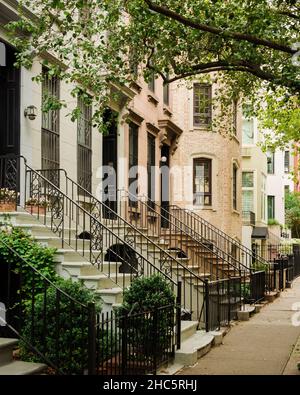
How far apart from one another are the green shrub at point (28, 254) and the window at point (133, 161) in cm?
822

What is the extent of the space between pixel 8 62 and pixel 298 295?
1455 cm

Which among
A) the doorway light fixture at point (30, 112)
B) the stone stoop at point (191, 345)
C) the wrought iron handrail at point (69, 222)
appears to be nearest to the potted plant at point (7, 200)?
the wrought iron handrail at point (69, 222)

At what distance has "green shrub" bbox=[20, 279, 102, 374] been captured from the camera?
7.75m

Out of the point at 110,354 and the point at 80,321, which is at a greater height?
the point at 80,321

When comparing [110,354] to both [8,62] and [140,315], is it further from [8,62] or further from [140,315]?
[8,62]

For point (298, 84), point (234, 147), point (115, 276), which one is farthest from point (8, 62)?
point (234, 147)

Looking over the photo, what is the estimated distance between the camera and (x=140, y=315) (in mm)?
8461

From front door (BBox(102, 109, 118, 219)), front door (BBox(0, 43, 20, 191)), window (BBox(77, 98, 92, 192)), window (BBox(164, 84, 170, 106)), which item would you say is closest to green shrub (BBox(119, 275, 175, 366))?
front door (BBox(0, 43, 20, 191))

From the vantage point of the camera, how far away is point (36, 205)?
1185 cm

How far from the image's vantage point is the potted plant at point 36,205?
11.8 metres

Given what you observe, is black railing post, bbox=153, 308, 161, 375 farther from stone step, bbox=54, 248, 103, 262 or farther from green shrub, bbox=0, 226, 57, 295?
stone step, bbox=54, 248, 103, 262

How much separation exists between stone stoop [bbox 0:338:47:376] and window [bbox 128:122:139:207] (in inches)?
420

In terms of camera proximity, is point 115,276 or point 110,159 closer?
point 115,276

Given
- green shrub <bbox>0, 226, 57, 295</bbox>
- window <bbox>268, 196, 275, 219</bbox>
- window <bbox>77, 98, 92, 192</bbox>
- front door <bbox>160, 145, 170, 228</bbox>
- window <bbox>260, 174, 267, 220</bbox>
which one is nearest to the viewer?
green shrub <bbox>0, 226, 57, 295</bbox>
